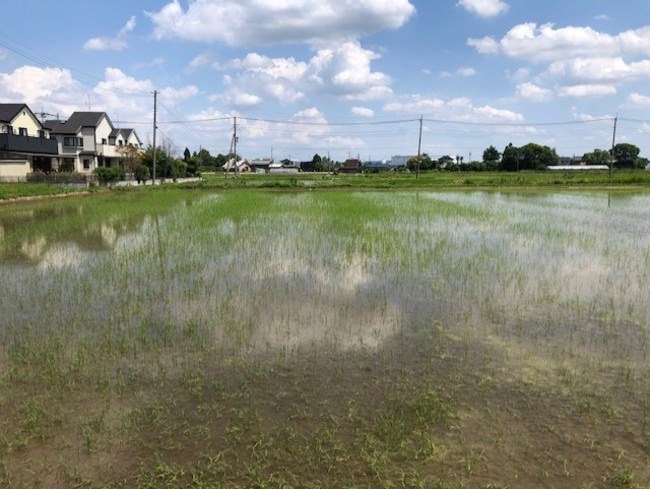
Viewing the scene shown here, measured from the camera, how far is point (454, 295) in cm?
630

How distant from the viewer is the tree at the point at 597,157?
3521 inches

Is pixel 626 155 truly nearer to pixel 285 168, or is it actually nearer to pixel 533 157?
pixel 533 157

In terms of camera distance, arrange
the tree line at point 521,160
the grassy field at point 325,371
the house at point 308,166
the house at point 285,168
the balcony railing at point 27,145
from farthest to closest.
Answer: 1. the house at point 308,166
2. the house at point 285,168
3. the tree line at point 521,160
4. the balcony railing at point 27,145
5. the grassy field at point 325,371

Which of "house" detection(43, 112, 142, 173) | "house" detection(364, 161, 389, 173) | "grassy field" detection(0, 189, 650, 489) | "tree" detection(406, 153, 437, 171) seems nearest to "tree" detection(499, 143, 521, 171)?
"tree" detection(406, 153, 437, 171)

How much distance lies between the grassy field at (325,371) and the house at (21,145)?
25.5m

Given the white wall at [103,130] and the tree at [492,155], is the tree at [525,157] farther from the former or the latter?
the white wall at [103,130]

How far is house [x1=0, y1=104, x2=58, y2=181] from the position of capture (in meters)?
29.2

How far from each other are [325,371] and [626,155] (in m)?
95.1

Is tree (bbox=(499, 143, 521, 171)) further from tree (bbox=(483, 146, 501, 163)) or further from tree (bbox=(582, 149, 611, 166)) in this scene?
tree (bbox=(582, 149, 611, 166))

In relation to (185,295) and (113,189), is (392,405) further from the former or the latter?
(113,189)

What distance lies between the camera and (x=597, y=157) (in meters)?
91.0

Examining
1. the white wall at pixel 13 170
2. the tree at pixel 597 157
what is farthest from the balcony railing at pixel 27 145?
the tree at pixel 597 157

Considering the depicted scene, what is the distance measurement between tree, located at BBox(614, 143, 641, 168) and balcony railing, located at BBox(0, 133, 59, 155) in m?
82.4

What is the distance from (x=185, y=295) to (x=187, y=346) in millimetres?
1855
